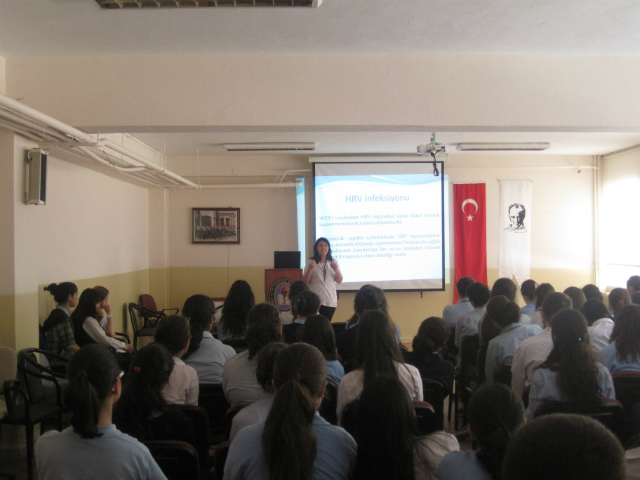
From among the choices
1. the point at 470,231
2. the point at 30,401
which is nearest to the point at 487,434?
the point at 30,401

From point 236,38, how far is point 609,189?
6.60 m

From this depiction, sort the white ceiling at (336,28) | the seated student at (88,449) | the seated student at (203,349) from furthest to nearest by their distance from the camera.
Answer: the white ceiling at (336,28)
the seated student at (203,349)
the seated student at (88,449)

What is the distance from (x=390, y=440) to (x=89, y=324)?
3.83 m

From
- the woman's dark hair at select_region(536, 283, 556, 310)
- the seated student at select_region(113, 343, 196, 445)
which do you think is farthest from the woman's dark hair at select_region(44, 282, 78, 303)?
the woman's dark hair at select_region(536, 283, 556, 310)

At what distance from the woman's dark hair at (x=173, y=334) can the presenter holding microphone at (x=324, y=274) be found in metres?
3.73

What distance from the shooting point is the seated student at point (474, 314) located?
3.97 meters

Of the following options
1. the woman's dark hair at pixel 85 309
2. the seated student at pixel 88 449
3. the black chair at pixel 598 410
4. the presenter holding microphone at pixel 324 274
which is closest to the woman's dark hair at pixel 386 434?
the seated student at pixel 88 449

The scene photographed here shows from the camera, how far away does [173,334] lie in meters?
2.50

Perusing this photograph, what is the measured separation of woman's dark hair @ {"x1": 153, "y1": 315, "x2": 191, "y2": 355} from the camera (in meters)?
2.50

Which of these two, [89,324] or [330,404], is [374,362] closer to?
[330,404]

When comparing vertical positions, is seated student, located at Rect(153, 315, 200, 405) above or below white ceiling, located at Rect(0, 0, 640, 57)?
below

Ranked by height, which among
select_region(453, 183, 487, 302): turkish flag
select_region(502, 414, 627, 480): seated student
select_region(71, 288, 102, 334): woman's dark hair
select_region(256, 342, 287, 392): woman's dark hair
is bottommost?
select_region(71, 288, 102, 334): woman's dark hair

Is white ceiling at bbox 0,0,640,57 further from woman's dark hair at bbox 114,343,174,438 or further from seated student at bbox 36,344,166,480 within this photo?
seated student at bbox 36,344,166,480

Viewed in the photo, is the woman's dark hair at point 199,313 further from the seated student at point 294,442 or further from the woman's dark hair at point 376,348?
the seated student at point 294,442
